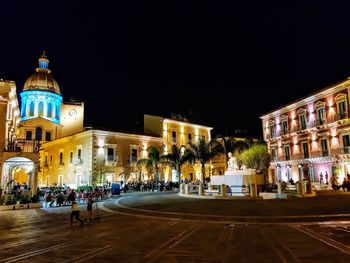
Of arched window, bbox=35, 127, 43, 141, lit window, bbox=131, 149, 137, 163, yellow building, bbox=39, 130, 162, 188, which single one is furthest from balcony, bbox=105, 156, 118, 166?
arched window, bbox=35, 127, 43, 141

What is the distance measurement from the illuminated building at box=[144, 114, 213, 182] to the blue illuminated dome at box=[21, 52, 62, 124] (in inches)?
672

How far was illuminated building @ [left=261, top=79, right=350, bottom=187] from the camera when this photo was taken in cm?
3294

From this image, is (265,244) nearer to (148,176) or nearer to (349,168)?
(349,168)

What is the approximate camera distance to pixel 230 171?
955 inches

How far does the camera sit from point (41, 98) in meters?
50.5

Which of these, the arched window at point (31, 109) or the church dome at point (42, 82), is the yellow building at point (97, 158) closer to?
the arched window at point (31, 109)

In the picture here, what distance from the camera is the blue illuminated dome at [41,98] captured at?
163 ft

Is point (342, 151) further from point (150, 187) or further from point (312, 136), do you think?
point (150, 187)

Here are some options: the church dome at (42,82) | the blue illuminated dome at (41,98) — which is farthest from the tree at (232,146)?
the church dome at (42,82)

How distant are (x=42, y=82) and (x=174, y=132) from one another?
2608 centimetres

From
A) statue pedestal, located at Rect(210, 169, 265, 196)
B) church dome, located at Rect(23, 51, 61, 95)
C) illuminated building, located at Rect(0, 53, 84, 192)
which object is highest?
church dome, located at Rect(23, 51, 61, 95)

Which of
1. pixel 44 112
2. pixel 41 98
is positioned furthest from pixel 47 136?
pixel 41 98

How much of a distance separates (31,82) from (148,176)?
2823 cm

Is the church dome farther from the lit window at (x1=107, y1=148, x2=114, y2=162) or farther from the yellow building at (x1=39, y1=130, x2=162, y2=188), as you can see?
the lit window at (x1=107, y1=148, x2=114, y2=162)
